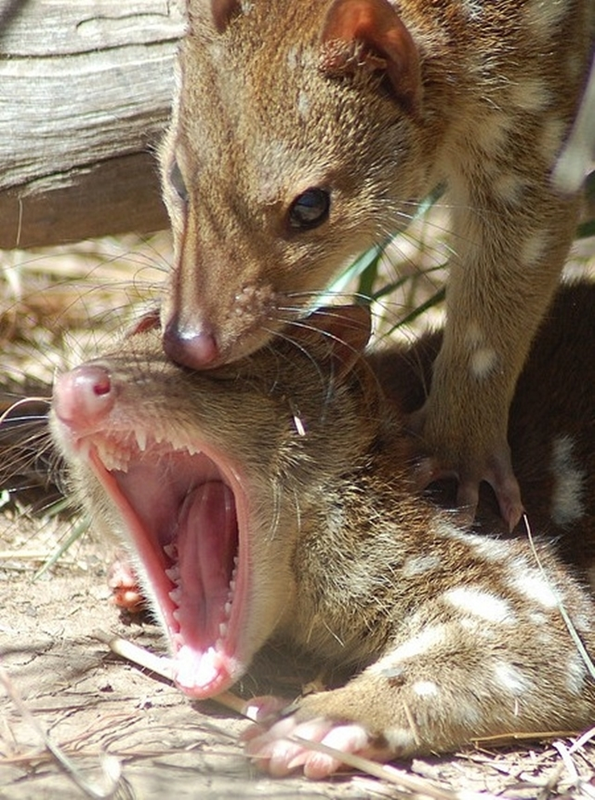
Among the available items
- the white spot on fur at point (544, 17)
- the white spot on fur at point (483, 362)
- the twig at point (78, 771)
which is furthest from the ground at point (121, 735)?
the white spot on fur at point (544, 17)

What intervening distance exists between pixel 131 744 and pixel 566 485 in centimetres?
105

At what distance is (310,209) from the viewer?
2652 millimetres

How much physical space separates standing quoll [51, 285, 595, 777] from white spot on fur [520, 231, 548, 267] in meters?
0.52

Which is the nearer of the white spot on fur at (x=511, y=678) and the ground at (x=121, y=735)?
the ground at (x=121, y=735)

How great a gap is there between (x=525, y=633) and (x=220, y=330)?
0.80 m

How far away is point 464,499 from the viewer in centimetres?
287

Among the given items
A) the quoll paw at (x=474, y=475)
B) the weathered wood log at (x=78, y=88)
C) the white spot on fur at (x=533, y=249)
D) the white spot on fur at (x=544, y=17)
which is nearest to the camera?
the quoll paw at (x=474, y=475)

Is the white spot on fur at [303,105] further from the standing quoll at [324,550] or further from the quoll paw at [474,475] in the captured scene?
the quoll paw at [474,475]

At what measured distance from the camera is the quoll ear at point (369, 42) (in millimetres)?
2641

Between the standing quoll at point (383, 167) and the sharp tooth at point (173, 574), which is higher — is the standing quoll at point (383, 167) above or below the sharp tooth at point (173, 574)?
above

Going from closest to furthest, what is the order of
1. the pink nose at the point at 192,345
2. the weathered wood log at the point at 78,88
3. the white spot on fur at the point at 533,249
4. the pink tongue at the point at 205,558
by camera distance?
the pink nose at the point at 192,345 → the pink tongue at the point at 205,558 → the white spot on fur at the point at 533,249 → the weathered wood log at the point at 78,88

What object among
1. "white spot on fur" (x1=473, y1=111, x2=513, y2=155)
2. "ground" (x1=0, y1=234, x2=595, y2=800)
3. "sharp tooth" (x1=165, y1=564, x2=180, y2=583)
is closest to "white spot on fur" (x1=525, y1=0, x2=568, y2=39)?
"white spot on fur" (x1=473, y1=111, x2=513, y2=155)

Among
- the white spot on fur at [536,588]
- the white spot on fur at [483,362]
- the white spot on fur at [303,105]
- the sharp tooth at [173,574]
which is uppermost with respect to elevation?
the white spot on fur at [303,105]

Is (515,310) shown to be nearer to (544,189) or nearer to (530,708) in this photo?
(544,189)
